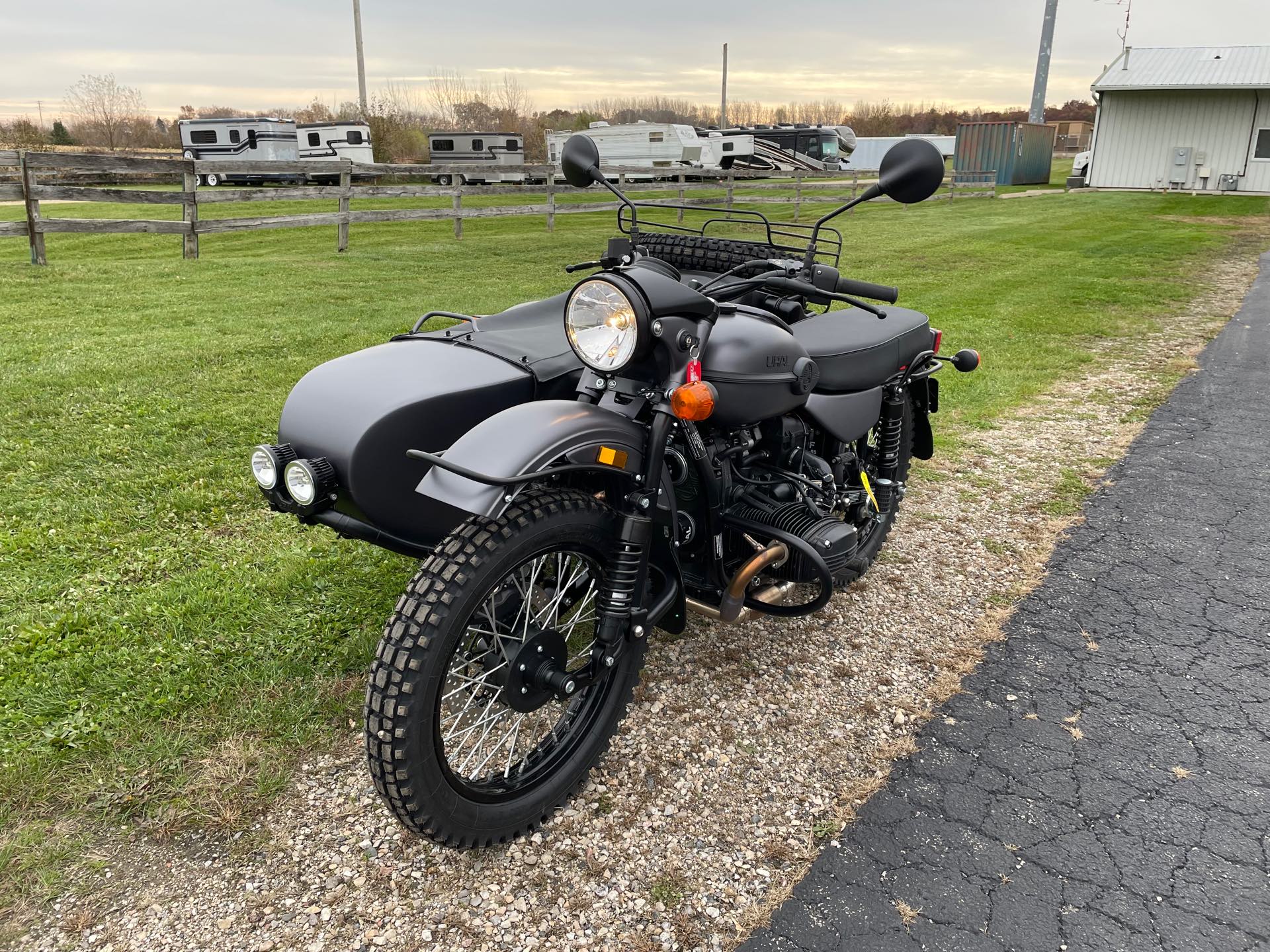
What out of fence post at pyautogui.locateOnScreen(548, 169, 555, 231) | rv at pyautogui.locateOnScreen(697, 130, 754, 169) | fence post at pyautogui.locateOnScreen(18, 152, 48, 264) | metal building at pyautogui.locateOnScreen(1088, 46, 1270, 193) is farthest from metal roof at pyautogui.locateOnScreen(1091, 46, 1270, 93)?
Result: fence post at pyautogui.locateOnScreen(18, 152, 48, 264)

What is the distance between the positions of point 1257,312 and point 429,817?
11517 millimetres

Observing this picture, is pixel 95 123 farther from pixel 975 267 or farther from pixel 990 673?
pixel 990 673

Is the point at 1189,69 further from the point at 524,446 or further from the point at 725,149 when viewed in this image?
the point at 524,446

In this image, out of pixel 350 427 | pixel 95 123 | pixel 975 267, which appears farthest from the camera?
pixel 95 123

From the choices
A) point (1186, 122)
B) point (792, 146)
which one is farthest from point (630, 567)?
point (1186, 122)

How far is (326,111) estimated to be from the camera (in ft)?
185

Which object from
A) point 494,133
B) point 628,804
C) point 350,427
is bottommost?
point 628,804

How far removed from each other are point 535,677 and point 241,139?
126 ft

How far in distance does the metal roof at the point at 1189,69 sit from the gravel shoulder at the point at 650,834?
3337cm

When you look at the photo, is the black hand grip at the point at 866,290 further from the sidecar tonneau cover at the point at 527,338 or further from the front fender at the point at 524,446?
the front fender at the point at 524,446

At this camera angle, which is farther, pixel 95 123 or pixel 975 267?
pixel 95 123

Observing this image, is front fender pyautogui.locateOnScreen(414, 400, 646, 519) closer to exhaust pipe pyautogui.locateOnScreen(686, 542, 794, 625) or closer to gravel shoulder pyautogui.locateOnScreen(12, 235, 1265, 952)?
exhaust pipe pyautogui.locateOnScreen(686, 542, 794, 625)

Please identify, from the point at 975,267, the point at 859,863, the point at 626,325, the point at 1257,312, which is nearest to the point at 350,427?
the point at 626,325

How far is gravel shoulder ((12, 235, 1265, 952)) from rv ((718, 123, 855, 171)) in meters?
29.5
